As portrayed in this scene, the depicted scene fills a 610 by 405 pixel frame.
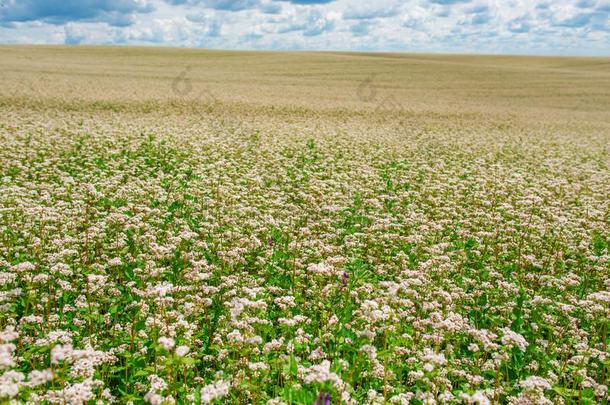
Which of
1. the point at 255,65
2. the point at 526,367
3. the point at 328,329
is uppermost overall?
the point at 255,65

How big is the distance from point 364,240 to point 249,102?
31.9 m

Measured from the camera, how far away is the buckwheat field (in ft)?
16.6

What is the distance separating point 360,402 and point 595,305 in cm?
374

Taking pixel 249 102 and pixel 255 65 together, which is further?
pixel 255 65

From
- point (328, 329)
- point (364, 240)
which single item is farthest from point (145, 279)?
point (364, 240)

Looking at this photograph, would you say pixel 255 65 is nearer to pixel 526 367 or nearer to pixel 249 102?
pixel 249 102

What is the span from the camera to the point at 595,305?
20.9 feet

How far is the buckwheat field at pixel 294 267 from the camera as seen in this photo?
505 cm

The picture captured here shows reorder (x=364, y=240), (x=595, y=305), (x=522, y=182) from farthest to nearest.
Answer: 1. (x=522, y=182)
2. (x=364, y=240)
3. (x=595, y=305)

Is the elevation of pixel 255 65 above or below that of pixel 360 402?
above

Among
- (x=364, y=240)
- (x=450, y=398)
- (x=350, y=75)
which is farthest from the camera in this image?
(x=350, y=75)

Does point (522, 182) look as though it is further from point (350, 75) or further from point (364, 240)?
point (350, 75)

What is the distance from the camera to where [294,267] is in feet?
24.7

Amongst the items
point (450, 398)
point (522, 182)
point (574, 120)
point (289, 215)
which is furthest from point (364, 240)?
point (574, 120)
